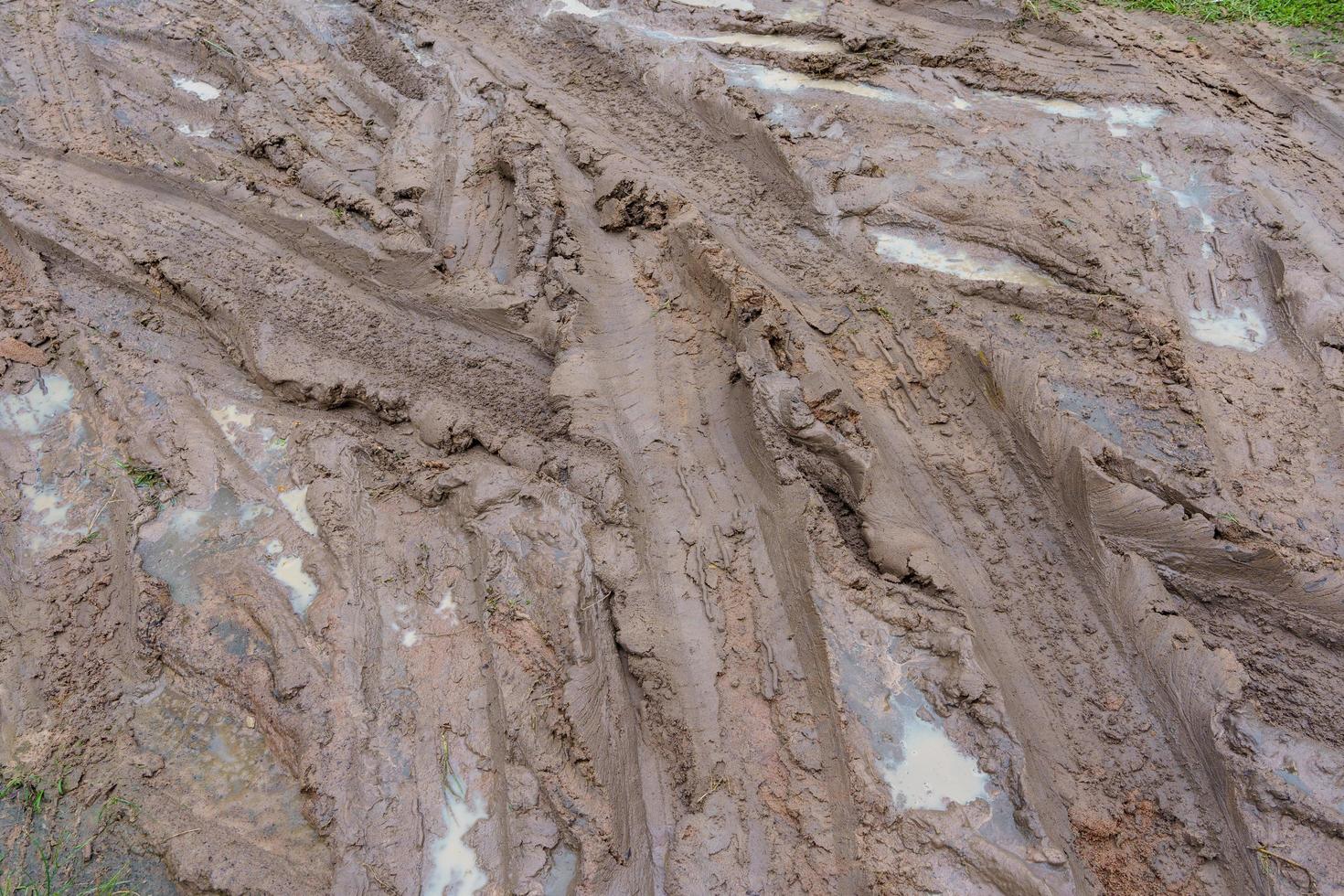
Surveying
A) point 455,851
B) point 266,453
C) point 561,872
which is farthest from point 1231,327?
point 266,453

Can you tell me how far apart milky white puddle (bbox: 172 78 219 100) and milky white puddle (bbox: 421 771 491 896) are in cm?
676

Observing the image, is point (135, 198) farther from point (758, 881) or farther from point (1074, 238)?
point (1074, 238)

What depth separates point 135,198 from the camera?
6125mm

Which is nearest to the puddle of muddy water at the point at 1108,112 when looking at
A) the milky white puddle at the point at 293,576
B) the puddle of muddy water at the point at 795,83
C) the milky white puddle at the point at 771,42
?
the puddle of muddy water at the point at 795,83

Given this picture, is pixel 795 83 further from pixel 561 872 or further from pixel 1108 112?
pixel 561 872

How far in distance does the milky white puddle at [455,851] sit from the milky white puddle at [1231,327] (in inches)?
215

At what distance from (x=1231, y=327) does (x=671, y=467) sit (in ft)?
13.7

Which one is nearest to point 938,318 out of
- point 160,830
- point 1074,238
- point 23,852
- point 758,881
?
point 1074,238

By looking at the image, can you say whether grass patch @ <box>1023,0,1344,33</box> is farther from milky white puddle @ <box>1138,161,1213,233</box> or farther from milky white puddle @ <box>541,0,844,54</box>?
milky white puddle @ <box>1138,161,1213,233</box>

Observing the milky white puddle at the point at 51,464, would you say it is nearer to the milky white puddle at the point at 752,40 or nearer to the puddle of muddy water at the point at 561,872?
the puddle of muddy water at the point at 561,872

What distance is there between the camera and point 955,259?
577 cm

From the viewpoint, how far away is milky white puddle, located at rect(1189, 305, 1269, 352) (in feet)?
17.5

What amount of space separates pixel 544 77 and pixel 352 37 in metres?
2.14

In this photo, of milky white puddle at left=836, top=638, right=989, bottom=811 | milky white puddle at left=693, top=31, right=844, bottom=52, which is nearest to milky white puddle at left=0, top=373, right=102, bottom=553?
milky white puddle at left=836, top=638, right=989, bottom=811
